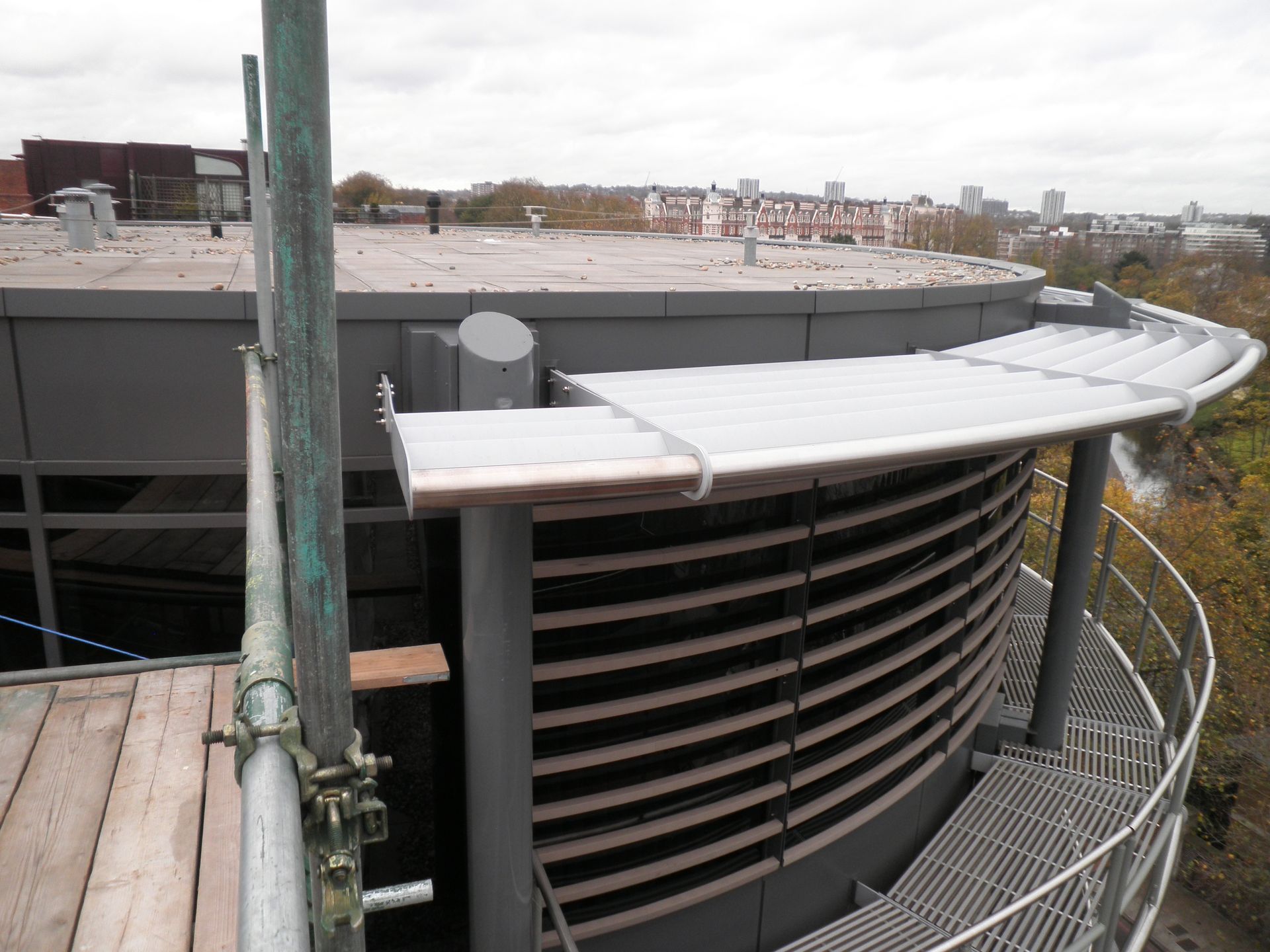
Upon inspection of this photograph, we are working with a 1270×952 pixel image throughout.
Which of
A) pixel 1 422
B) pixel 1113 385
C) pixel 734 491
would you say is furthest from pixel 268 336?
pixel 1113 385

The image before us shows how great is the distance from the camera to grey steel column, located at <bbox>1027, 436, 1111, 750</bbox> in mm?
7926

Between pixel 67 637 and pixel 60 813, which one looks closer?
pixel 60 813

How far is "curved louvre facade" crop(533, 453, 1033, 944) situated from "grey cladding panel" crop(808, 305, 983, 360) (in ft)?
2.93

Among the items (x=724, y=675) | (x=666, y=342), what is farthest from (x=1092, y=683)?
(x=666, y=342)

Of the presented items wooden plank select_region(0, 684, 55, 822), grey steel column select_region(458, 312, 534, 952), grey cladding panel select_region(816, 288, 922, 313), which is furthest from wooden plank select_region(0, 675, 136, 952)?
grey cladding panel select_region(816, 288, 922, 313)

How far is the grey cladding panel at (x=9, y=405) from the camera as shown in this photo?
454 centimetres

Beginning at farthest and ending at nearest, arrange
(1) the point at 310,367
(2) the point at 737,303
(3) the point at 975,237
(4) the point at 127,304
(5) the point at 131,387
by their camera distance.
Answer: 1. (3) the point at 975,237
2. (2) the point at 737,303
3. (5) the point at 131,387
4. (4) the point at 127,304
5. (1) the point at 310,367

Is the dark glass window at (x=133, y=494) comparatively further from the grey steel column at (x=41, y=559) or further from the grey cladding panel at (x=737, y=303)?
the grey cladding panel at (x=737, y=303)

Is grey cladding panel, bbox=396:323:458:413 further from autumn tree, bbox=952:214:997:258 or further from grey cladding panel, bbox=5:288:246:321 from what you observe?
autumn tree, bbox=952:214:997:258

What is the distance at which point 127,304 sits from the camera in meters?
4.57

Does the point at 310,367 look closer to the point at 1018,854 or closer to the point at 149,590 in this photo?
the point at 149,590

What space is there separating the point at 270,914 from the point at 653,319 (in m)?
4.57

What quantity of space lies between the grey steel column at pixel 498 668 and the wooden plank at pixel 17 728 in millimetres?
1604

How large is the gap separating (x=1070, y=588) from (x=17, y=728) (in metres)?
7.69
